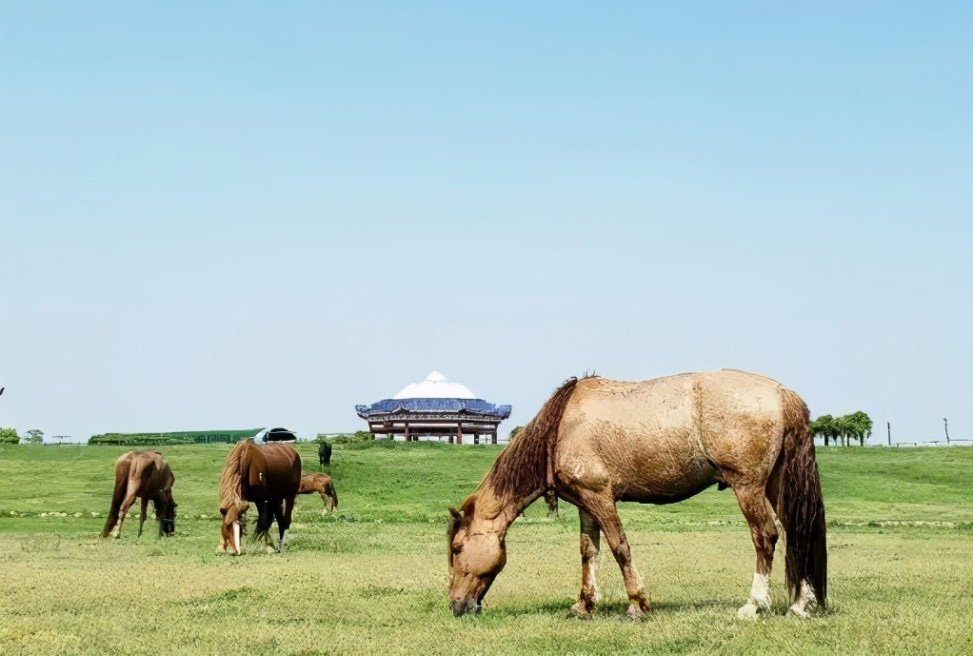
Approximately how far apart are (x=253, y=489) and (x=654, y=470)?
15.4m

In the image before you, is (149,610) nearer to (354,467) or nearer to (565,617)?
(565,617)

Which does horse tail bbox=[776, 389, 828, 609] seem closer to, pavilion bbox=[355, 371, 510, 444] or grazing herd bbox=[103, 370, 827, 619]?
grazing herd bbox=[103, 370, 827, 619]

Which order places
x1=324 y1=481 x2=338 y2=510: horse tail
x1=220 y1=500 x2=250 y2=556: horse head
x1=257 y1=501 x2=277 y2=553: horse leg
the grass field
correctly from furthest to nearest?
x1=324 y1=481 x2=338 y2=510: horse tail, x1=257 y1=501 x2=277 y2=553: horse leg, x1=220 y1=500 x2=250 y2=556: horse head, the grass field

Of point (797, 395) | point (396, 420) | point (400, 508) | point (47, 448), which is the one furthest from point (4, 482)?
point (396, 420)

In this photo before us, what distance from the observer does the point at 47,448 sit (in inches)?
2938

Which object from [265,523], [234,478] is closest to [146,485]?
[265,523]

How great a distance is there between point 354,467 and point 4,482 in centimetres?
1856

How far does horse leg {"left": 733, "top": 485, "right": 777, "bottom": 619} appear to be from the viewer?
44.8 ft

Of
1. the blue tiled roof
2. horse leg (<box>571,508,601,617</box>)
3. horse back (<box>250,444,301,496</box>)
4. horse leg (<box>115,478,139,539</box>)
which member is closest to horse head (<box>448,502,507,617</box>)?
horse leg (<box>571,508,601,617</box>)

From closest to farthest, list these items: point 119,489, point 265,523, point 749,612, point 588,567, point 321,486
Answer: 1. point 749,612
2. point 588,567
3. point 265,523
4. point 119,489
5. point 321,486

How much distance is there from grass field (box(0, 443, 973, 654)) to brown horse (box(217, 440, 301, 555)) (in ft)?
2.61

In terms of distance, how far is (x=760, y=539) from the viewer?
1388 cm

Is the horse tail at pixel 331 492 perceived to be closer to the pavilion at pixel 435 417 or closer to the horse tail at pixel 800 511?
the horse tail at pixel 800 511

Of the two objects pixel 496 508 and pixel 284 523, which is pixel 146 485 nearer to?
pixel 284 523
